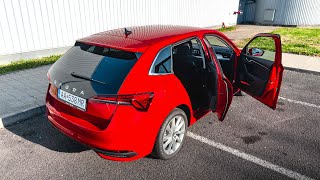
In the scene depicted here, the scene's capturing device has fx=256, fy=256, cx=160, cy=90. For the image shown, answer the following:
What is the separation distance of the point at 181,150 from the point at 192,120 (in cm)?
47

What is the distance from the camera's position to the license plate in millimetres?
2816

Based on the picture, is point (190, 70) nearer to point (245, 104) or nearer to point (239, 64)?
point (239, 64)

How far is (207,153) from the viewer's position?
3.52m

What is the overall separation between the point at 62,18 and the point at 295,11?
1421 cm

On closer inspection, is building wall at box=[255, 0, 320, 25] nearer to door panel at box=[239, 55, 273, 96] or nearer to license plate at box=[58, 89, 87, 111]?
door panel at box=[239, 55, 273, 96]

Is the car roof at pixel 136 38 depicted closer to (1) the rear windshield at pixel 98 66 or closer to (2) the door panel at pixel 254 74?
(1) the rear windshield at pixel 98 66

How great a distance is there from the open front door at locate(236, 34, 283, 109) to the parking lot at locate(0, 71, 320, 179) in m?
0.50

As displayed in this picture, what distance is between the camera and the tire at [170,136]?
10.1 feet

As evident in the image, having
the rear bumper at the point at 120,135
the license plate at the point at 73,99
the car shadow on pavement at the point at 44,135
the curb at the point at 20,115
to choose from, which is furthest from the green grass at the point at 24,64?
the rear bumper at the point at 120,135

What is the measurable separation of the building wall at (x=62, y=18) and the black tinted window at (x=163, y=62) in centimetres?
587

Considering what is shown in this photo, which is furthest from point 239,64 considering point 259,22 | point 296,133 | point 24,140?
point 259,22

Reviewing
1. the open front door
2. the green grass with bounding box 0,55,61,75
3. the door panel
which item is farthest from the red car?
the green grass with bounding box 0,55,61,75

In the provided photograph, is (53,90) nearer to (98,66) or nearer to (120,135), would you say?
(98,66)

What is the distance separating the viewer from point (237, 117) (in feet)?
15.1
